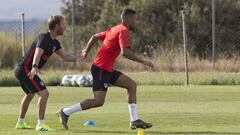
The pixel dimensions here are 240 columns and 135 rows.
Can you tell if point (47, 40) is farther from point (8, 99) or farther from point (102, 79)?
point (8, 99)

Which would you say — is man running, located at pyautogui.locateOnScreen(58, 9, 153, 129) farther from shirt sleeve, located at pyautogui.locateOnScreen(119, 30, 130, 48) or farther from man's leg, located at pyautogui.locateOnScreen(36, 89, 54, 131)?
man's leg, located at pyautogui.locateOnScreen(36, 89, 54, 131)

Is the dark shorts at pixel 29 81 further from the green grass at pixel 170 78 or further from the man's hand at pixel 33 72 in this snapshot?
the green grass at pixel 170 78

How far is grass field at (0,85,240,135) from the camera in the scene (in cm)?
1254

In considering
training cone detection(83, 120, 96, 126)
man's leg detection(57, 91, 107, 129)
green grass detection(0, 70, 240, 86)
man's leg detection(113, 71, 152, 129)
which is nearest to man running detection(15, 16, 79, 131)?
man's leg detection(57, 91, 107, 129)

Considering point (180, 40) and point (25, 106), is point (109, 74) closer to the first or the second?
Result: point (25, 106)

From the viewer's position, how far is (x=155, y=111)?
634 inches

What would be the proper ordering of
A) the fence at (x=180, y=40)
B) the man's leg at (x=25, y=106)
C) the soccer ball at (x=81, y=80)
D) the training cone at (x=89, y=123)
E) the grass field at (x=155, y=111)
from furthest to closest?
the fence at (x=180, y=40) → the soccer ball at (x=81, y=80) → the training cone at (x=89, y=123) → the man's leg at (x=25, y=106) → the grass field at (x=155, y=111)

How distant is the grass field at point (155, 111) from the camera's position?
41.1 ft

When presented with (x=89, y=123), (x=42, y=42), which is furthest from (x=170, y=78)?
(x=42, y=42)

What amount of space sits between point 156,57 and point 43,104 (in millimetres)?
17886

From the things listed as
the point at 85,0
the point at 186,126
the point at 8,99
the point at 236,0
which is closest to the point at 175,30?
the point at 236,0

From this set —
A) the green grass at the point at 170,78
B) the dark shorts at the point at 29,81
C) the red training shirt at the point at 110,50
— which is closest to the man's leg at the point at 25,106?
the dark shorts at the point at 29,81

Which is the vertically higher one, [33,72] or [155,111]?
[33,72]

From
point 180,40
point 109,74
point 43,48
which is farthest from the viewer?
point 180,40
